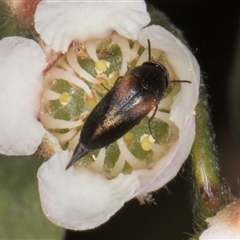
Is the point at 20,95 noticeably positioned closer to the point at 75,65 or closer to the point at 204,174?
the point at 75,65

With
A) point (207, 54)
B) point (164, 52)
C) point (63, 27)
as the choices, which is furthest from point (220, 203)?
point (207, 54)

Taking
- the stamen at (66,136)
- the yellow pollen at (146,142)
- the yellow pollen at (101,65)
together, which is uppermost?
the yellow pollen at (101,65)

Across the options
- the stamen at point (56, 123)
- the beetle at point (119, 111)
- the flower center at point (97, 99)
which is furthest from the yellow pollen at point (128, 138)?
the beetle at point (119, 111)

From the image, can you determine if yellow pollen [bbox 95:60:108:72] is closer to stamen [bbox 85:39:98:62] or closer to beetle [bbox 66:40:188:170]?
stamen [bbox 85:39:98:62]

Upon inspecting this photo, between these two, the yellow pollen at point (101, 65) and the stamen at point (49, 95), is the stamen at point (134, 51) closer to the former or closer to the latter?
the yellow pollen at point (101, 65)

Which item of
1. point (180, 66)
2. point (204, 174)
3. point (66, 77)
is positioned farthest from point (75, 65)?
point (204, 174)
